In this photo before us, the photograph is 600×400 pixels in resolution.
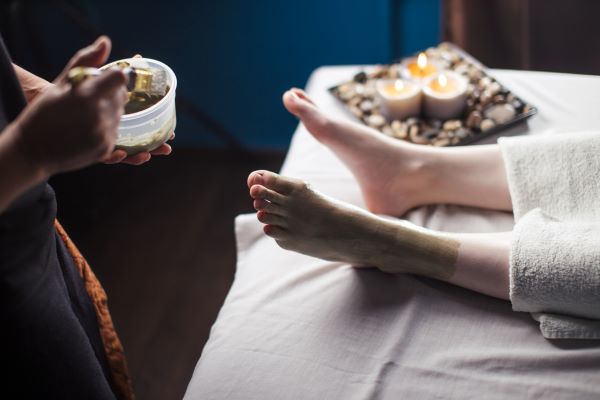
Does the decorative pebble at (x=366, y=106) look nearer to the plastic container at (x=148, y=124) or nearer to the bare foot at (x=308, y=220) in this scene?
the bare foot at (x=308, y=220)

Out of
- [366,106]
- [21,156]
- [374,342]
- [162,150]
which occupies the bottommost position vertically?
[374,342]

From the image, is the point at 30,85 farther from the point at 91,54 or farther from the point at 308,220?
the point at 308,220

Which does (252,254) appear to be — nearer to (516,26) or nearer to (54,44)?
(516,26)

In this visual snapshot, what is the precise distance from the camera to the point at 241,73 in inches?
77.3

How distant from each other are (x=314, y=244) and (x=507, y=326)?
297 mm

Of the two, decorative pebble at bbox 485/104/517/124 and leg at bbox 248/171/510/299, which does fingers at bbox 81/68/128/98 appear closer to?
leg at bbox 248/171/510/299

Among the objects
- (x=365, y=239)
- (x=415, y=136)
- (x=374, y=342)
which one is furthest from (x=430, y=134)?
(x=374, y=342)

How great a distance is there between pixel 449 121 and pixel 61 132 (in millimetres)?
843

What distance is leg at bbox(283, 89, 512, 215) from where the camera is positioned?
3.18 feet

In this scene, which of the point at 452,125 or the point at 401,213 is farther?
the point at 452,125

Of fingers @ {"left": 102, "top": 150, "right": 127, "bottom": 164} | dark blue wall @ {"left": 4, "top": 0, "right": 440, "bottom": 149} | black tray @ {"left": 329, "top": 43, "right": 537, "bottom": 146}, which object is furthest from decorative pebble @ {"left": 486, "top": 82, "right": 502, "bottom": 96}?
fingers @ {"left": 102, "top": 150, "right": 127, "bottom": 164}

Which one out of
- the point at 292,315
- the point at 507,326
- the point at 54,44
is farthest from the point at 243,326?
the point at 54,44

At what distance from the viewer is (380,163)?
102 centimetres

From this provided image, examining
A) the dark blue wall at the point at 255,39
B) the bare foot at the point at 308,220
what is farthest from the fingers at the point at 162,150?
the dark blue wall at the point at 255,39
